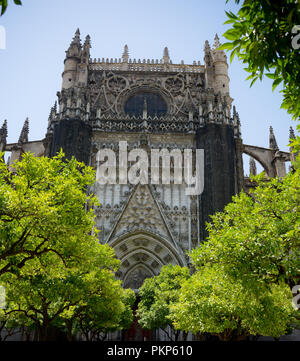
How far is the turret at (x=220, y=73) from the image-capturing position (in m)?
29.6

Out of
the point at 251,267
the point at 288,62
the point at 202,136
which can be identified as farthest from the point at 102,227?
the point at 288,62

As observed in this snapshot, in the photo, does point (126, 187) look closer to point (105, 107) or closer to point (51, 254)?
point (105, 107)

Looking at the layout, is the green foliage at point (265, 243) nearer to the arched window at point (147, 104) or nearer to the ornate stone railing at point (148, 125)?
the ornate stone railing at point (148, 125)

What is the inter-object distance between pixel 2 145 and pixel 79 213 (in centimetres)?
2217

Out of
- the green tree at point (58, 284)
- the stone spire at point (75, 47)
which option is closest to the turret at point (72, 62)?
the stone spire at point (75, 47)

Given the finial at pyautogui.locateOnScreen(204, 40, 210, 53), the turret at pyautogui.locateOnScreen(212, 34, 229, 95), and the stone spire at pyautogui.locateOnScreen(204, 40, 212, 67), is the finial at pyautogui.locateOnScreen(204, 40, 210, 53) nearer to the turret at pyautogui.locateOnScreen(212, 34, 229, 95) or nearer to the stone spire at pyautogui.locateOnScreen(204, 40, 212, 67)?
the stone spire at pyautogui.locateOnScreen(204, 40, 212, 67)

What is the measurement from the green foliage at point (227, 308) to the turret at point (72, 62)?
2044cm

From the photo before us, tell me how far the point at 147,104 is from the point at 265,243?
2274cm

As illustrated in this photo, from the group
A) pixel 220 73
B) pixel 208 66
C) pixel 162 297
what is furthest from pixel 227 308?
pixel 208 66

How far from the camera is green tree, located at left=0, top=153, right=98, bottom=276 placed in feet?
29.3

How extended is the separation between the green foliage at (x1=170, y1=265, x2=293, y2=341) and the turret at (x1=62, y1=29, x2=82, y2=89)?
2044cm

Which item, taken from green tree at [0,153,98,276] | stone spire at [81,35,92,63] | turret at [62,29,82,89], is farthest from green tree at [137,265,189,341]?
stone spire at [81,35,92,63]

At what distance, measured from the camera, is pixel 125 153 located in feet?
87.9
